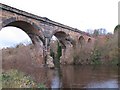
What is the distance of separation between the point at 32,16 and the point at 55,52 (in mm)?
17610

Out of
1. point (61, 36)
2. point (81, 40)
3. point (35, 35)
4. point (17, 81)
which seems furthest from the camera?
point (81, 40)

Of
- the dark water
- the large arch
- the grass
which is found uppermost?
the large arch

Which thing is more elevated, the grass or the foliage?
the foliage

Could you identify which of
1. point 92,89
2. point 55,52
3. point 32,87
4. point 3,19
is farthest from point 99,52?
point 32,87

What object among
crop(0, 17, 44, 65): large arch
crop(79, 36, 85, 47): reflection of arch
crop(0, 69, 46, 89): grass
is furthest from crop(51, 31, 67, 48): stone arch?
crop(0, 69, 46, 89): grass

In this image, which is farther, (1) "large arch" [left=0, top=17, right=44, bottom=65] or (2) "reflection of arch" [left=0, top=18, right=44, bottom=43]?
(1) "large arch" [left=0, top=17, right=44, bottom=65]

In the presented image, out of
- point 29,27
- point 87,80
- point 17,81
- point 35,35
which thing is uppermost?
point 29,27

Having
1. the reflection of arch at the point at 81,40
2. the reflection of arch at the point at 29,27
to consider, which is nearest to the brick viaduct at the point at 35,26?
the reflection of arch at the point at 29,27

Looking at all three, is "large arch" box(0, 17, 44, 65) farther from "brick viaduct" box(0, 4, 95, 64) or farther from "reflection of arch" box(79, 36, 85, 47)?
"reflection of arch" box(79, 36, 85, 47)

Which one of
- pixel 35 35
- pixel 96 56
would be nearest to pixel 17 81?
pixel 35 35

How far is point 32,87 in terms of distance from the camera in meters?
13.0

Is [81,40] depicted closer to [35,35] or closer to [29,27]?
[35,35]

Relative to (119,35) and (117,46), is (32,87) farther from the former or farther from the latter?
(119,35)

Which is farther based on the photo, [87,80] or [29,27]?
[29,27]
